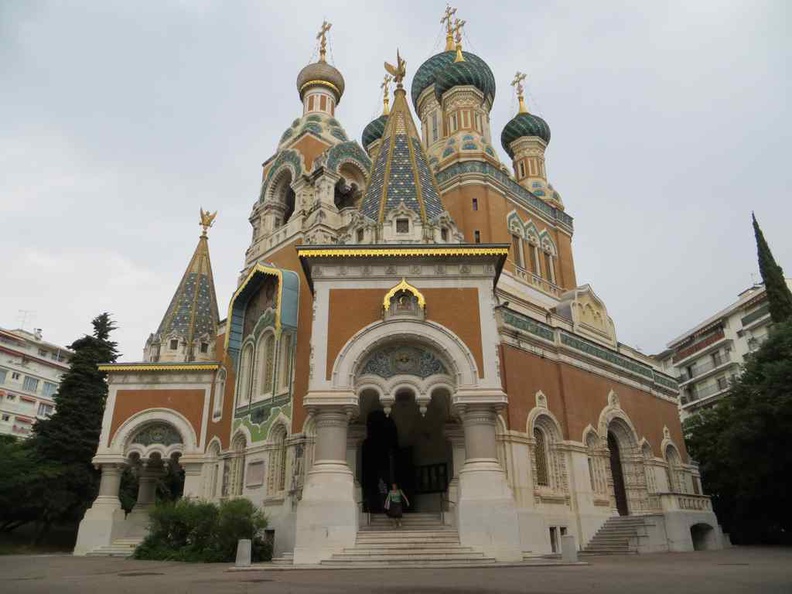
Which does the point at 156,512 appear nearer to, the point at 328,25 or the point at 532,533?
the point at 532,533

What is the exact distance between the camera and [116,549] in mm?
16859

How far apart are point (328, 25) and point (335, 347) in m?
17.7

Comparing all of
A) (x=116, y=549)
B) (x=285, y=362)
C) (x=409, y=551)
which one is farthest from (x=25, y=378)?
(x=409, y=551)

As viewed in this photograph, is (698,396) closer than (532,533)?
No

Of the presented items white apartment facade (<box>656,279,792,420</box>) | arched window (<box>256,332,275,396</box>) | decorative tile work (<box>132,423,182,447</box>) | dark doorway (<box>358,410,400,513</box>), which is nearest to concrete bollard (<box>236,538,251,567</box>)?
dark doorway (<box>358,410,400,513</box>)

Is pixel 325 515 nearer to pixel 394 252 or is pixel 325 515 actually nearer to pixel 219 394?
pixel 394 252

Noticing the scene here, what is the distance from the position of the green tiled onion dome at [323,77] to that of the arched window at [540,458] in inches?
609

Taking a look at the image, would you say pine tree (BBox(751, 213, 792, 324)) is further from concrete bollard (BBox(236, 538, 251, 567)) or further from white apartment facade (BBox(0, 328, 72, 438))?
white apartment facade (BBox(0, 328, 72, 438))

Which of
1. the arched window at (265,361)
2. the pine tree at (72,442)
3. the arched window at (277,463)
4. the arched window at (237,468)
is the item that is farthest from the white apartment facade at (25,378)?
the arched window at (277,463)

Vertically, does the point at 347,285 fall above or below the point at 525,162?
below

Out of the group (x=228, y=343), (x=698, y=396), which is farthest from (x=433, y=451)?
(x=698, y=396)

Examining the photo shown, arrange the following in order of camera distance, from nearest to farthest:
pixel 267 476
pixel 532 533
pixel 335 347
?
pixel 335 347 < pixel 532 533 < pixel 267 476

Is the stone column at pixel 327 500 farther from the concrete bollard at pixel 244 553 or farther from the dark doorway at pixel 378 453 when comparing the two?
the dark doorway at pixel 378 453

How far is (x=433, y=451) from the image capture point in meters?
15.3
